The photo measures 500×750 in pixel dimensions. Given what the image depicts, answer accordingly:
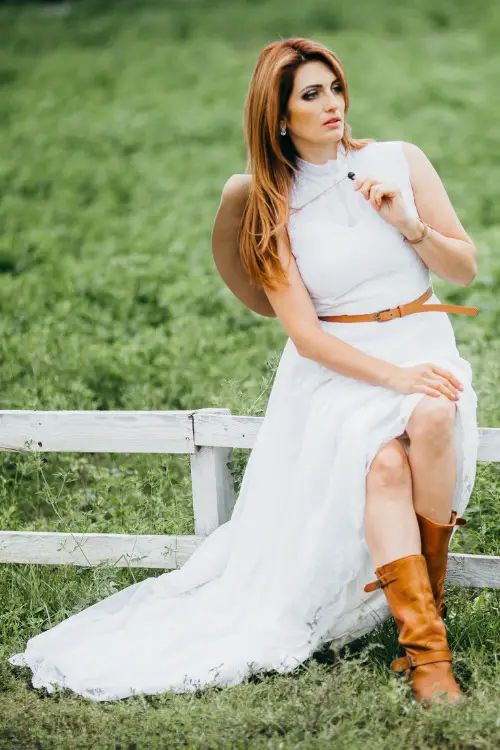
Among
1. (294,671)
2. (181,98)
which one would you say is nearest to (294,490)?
(294,671)

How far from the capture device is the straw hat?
3.35 meters

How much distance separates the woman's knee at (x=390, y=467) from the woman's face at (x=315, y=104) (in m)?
1.03

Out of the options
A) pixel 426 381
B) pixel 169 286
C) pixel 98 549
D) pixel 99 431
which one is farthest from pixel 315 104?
pixel 169 286

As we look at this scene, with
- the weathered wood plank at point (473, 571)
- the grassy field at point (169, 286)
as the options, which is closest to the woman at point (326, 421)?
the grassy field at point (169, 286)

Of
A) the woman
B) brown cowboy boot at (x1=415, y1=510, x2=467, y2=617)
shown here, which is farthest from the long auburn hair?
brown cowboy boot at (x1=415, y1=510, x2=467, y2=617)

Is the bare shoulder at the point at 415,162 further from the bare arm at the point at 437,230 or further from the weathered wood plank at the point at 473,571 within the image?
the weathered wood plank at the point at 473,571

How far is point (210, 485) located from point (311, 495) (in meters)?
0.59

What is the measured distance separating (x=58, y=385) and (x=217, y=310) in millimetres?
1962

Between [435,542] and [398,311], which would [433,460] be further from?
[398,311]

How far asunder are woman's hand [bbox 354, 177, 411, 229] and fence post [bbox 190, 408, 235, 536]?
970 mm

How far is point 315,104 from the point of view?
321 cm

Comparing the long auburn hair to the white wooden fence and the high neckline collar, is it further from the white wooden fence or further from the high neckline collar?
the white wooden fence

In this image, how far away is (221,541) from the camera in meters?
3.57

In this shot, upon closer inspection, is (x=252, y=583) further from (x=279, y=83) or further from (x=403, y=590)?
(x=279, y=83)
